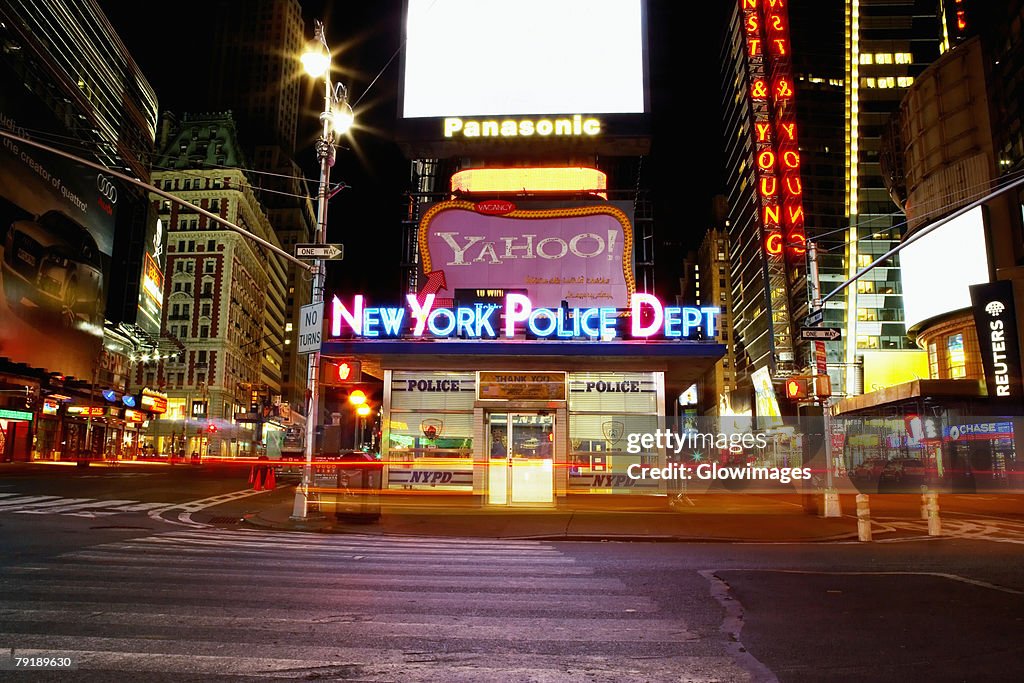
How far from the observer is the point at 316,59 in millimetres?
16984

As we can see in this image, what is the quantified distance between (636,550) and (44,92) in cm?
7891

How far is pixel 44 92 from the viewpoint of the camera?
69.4 metres

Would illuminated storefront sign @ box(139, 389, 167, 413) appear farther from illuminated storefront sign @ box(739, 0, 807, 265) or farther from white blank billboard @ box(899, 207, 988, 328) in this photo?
white blank billboard @ box(899, 207, 988, 328)

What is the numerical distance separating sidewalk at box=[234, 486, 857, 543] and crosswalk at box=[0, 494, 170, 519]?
10.2 ft

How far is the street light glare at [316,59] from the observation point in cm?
1695

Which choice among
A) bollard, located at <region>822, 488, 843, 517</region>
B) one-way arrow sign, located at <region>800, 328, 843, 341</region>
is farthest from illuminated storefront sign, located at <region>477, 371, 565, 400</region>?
bollard, located at <region>822, 488, 843, 517</region>

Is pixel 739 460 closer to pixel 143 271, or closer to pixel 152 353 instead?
pixel 143 271

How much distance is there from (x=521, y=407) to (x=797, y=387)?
8717 mm

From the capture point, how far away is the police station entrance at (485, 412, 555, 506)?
21875 millimetres

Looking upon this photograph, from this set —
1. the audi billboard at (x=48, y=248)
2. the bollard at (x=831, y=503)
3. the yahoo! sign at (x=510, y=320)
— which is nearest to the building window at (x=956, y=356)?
the yahoo! sign at (x=510, y=320)

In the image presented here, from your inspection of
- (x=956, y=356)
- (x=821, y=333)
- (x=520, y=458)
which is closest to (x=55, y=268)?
(x=520, y=458)

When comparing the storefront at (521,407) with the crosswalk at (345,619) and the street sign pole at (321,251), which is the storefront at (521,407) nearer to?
the street sign pole at (321,251)

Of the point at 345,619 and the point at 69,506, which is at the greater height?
the point at 69,506

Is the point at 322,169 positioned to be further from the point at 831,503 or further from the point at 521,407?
the point at 831,503
